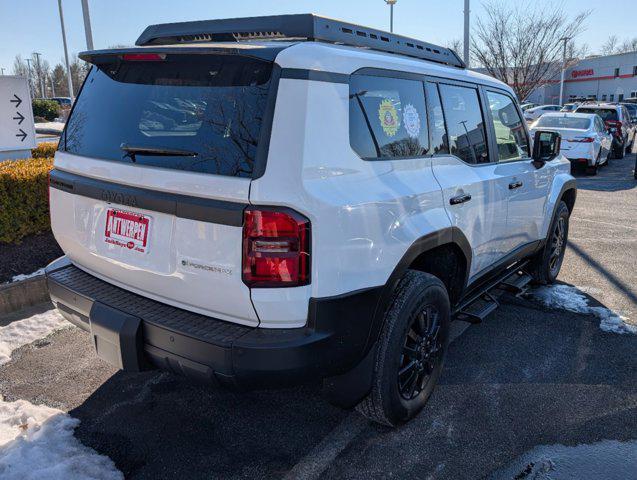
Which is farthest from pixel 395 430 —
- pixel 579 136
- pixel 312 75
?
pixel 579 136

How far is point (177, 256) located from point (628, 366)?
10.6ft

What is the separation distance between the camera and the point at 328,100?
2.37 m

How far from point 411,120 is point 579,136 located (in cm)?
1186

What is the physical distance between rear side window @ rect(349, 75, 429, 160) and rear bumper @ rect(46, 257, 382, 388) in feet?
2.35

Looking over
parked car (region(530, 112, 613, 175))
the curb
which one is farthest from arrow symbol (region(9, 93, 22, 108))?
parked car (region(530, 112, 613, 175))

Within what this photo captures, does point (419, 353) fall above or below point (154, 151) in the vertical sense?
below

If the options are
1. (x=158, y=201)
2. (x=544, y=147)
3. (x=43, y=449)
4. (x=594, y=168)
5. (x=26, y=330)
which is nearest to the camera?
(x=158, y=201)

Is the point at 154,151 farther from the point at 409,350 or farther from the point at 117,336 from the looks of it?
the point at 409,350

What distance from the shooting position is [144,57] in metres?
2.61

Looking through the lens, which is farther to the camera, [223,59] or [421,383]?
[421,383]

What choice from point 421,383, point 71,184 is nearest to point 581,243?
point 421,383

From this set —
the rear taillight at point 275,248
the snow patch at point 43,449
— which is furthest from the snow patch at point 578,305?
the snow patch at point 43,449

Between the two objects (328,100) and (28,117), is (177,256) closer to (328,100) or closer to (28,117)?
(328,100)

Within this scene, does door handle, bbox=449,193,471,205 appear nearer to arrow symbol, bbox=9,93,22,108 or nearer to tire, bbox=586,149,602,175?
arrow symbol, bbox=9,93,22,108
